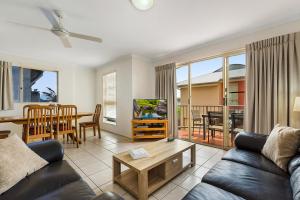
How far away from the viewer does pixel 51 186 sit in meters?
1.16

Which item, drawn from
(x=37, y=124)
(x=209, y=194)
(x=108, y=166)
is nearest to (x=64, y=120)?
(x=37, y=124)

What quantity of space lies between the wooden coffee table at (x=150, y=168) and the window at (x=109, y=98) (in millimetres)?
3022

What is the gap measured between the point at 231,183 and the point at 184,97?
18.0 feet

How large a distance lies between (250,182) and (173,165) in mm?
966

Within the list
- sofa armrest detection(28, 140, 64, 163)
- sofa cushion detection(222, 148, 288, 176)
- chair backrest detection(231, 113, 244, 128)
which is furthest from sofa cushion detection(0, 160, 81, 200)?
chair backrest detection(231, 113, 244, 128)

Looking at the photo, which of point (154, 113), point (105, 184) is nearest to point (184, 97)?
point (154, 113)

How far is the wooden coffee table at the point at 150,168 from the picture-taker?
1527 millimetres

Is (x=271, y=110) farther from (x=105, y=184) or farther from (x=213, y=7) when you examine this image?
(x=105, y=184)

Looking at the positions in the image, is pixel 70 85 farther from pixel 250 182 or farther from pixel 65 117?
pixel 250 182

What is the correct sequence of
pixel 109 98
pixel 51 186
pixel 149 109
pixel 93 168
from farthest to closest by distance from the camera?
pixel 109 98, pixel 149 109, pixel 93 168, pixel 51 186

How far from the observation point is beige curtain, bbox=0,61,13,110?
3676 mm

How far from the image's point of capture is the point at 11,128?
3918 mm

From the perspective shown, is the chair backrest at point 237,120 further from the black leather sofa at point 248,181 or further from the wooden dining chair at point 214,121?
the black leather sofa at point 248,181

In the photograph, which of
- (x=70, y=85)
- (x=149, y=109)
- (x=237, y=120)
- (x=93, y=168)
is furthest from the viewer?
(x=70, y=85)
